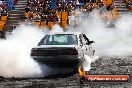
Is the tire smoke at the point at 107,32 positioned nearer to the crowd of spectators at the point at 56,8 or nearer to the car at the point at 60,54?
the crowd of spectators at the point at 56,8

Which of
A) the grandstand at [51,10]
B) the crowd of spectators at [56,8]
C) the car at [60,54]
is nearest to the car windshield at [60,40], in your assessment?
the car at [60,54]

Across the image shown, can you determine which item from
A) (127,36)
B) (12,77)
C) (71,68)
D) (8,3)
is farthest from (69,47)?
(8,3)

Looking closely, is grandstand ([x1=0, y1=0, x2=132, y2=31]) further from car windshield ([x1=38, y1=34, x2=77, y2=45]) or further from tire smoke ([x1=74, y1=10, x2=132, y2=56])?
car windshield ([x1=38, y1=34, x2=77, y2=45])

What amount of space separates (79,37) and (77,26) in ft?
42.4

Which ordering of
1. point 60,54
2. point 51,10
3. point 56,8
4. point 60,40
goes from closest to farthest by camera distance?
point 60,54
point 60,40
point 51,10
point 56,8

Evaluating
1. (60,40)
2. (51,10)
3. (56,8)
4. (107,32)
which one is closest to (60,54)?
(60,40)

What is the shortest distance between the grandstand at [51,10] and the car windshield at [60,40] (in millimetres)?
12499

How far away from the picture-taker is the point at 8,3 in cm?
2877

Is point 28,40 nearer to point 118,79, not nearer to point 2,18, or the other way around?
point 118,79

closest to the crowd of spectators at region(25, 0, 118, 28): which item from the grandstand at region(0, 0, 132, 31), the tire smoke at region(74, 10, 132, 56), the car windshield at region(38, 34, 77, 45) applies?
the grandstand at region(0, 0, 132, 31)

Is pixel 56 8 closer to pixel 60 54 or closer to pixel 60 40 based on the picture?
pixel 60 40

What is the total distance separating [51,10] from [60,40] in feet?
48.5

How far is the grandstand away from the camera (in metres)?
25.8

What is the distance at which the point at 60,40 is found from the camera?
12.2 meters
